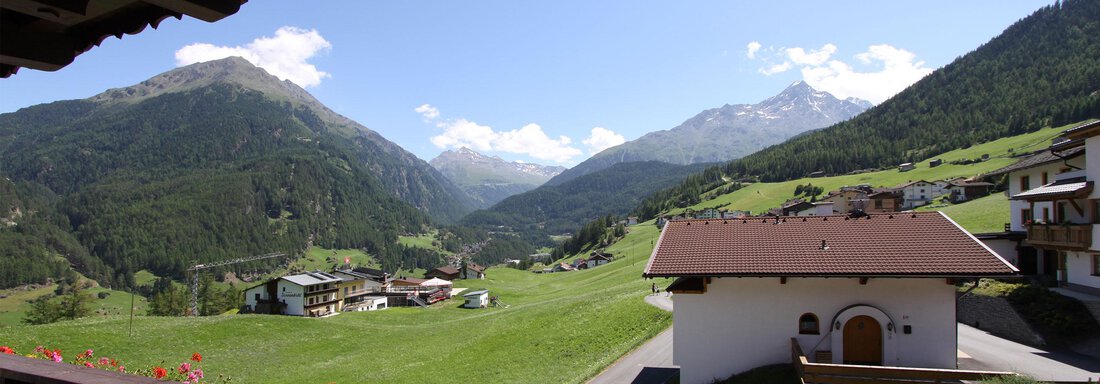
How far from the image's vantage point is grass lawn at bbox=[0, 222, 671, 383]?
3095cm

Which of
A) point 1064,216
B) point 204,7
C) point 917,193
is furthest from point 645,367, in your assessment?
point 917,193

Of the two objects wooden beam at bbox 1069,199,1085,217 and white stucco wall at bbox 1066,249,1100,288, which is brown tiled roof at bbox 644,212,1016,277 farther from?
wooden beam at bbox 1069,199,1085,217

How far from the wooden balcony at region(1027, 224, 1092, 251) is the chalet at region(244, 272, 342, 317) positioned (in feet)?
258

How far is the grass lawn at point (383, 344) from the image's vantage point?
31.0m

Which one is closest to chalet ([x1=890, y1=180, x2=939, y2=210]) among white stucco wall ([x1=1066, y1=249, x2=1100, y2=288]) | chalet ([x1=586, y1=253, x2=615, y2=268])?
chalet ([x1=586, y1=253, x2=615, y2=268])

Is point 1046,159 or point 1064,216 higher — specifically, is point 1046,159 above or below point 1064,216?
above

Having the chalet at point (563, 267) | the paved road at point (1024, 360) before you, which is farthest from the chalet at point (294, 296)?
the paved road at point (1024, 360)

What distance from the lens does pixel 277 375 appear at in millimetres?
33625

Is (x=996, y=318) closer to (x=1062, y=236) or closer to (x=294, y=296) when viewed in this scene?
(x=1062, y=236)

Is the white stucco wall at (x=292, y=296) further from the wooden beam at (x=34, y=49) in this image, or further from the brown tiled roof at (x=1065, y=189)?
the wooden beam at (x=34, y=49)

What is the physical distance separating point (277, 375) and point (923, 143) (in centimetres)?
21148

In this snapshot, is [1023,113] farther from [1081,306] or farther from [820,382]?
[820,382]

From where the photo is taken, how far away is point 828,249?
18719 millimetres

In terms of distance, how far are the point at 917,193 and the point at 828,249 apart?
113 m
